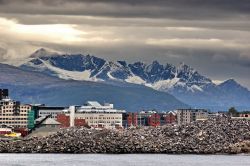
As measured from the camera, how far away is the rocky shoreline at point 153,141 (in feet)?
472

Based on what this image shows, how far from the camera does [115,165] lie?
112 metres

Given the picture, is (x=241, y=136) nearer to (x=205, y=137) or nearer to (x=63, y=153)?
(x=205, y=137)

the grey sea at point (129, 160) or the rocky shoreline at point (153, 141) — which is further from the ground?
the rocky shoreline at point (153, 141)

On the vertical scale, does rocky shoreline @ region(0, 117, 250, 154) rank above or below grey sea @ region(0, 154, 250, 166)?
above

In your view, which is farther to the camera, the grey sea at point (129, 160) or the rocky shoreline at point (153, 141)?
the rocky shoreline at point (153, 141)

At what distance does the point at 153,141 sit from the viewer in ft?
486

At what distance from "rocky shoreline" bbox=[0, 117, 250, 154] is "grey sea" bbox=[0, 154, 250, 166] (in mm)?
6248

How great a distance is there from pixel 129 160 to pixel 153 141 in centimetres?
2600

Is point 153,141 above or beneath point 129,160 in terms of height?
above

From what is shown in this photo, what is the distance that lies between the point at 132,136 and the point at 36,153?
14.8 m

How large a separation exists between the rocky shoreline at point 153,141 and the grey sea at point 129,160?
20.5 feet

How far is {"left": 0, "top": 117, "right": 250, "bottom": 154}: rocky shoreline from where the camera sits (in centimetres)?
14375

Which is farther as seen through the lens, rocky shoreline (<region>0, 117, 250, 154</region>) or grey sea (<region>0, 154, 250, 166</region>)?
rocky shoreline (<region>0, 117, 250, 154</region>)

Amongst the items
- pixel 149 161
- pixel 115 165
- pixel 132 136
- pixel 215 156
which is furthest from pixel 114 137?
pixel 115 165
